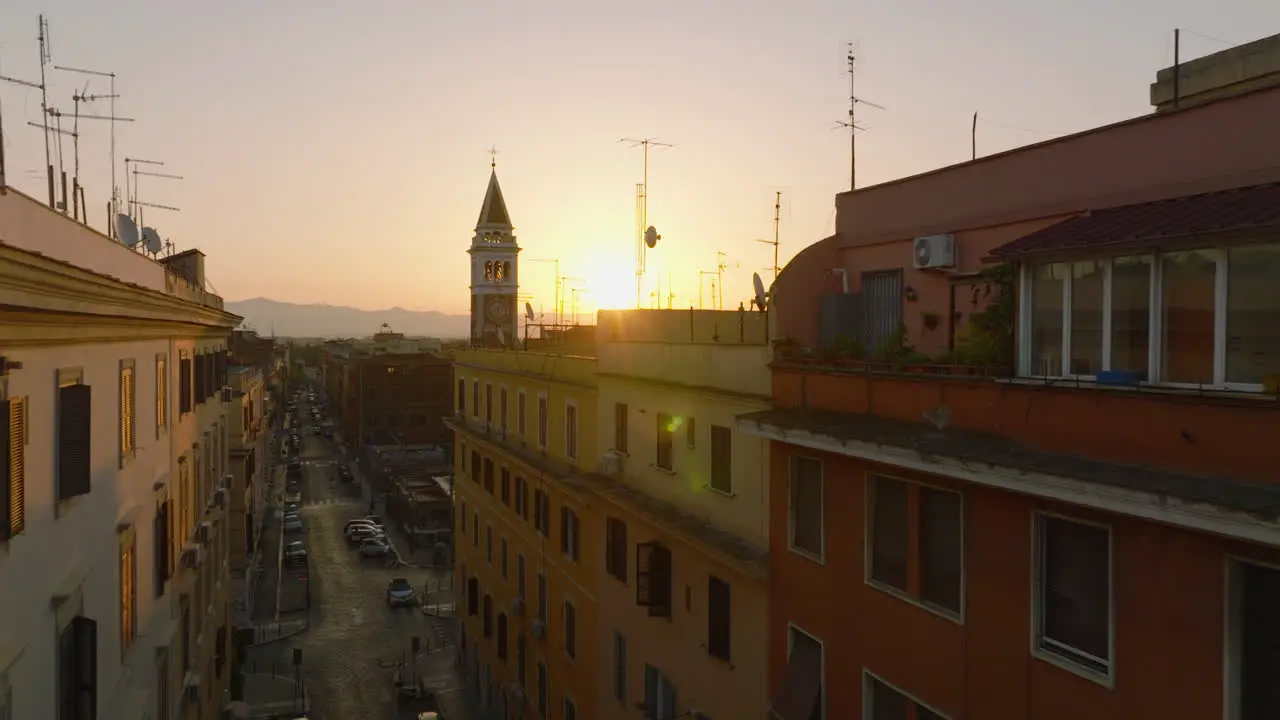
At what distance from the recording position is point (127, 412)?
13594 mm

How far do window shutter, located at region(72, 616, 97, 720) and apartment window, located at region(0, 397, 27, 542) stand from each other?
260 centimetres

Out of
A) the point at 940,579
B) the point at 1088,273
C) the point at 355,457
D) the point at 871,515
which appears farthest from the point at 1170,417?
the point at 355,457

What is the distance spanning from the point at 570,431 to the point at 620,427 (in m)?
3.41

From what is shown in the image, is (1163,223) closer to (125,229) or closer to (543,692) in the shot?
(125,229)

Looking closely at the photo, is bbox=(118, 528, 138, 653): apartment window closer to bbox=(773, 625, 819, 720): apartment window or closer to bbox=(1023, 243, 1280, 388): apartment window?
bbox=(773, 625, 819, 720): apartment window

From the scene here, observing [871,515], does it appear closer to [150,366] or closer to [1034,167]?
[1034,167]

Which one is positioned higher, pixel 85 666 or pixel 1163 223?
pixel 1163 223

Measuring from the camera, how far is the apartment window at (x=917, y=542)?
9.74 meters

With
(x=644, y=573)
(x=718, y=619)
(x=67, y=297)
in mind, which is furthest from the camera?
(x=644, y=573)

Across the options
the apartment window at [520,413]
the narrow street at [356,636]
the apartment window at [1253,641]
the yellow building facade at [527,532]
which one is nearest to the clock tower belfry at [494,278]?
the yellow building facade at [527,532]

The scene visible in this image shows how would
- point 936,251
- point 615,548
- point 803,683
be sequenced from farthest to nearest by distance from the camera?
point 615,548, point 936,251, point 803,683

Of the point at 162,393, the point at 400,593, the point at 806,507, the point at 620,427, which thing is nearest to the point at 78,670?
the point at 162,393

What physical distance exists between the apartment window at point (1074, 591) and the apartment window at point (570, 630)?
15279 mm

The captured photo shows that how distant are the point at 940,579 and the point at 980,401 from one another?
214 cm
